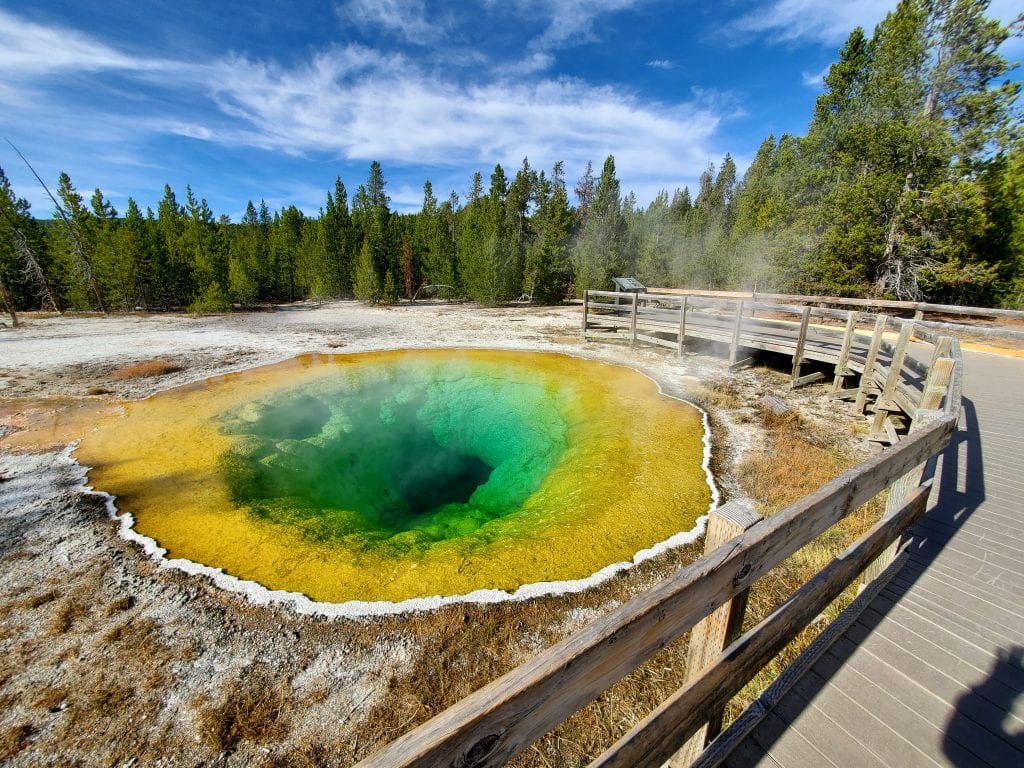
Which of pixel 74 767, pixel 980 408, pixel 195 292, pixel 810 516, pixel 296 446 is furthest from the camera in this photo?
pixel 195 292

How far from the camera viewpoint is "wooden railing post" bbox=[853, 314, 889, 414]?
329 inches

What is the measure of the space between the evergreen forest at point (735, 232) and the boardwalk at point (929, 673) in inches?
828

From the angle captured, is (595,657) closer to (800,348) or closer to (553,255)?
(800,348)

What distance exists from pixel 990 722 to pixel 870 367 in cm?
845

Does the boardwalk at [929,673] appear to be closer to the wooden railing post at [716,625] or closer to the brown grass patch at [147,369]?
the wooden railing post at [716,625]

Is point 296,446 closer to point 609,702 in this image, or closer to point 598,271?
point 609,702

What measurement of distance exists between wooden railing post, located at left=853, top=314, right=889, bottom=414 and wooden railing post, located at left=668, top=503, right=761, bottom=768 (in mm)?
9015

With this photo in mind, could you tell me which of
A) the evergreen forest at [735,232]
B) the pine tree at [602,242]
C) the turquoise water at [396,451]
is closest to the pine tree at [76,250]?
the evergreen forest at [735,232]

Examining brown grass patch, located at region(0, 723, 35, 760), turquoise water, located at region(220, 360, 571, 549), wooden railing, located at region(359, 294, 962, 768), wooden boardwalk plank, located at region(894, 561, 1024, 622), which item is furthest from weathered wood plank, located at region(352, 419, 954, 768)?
turquoise water, located at region(220, 360, 571, 549)

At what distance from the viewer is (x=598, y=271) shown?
34844 millimetres

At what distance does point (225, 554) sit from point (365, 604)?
2.20 meters

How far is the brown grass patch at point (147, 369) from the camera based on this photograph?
1239 centimetres

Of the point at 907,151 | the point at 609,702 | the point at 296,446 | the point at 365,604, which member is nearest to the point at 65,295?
the point at 296,446

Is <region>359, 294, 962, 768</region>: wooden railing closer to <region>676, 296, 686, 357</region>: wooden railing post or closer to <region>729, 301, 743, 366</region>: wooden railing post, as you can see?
<region>729, 301, 743, 366</region>: wooden railing post
